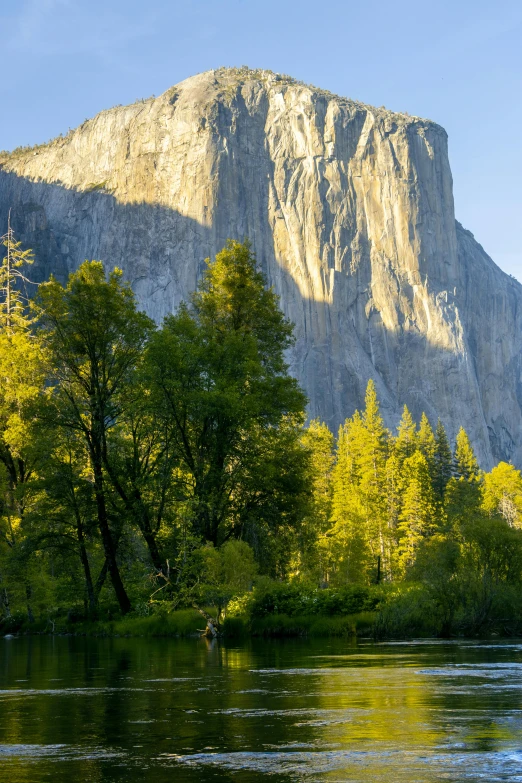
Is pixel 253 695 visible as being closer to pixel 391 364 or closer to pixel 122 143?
pixel 391 364

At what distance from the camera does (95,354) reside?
110 feet

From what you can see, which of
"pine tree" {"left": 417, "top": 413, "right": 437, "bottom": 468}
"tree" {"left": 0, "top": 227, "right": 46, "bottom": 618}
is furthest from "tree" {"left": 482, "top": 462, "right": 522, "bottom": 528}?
"tree" {"left": 0, "top": 227, "right": 46, "bottom": 618}

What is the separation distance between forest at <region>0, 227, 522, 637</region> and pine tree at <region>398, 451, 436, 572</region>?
28.3 m

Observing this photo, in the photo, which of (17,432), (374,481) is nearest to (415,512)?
(374,481)

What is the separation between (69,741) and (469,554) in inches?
738

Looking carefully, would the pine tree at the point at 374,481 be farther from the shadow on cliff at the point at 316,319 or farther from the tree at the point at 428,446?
the shadow on cliff at the point at 316,319

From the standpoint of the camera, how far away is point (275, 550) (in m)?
33.7

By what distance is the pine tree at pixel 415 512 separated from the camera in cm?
6650

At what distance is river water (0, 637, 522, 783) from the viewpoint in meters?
6.09

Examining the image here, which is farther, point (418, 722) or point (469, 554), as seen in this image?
point (469, 554)

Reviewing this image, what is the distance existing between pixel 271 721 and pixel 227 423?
73.2ft

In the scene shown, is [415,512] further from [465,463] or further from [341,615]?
[341,615]

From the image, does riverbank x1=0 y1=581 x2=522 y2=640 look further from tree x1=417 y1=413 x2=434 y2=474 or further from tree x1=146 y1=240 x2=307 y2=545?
tree x1=417 y1=413 x2=434 y2=474

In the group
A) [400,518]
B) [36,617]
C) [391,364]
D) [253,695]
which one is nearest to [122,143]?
[391,364]
